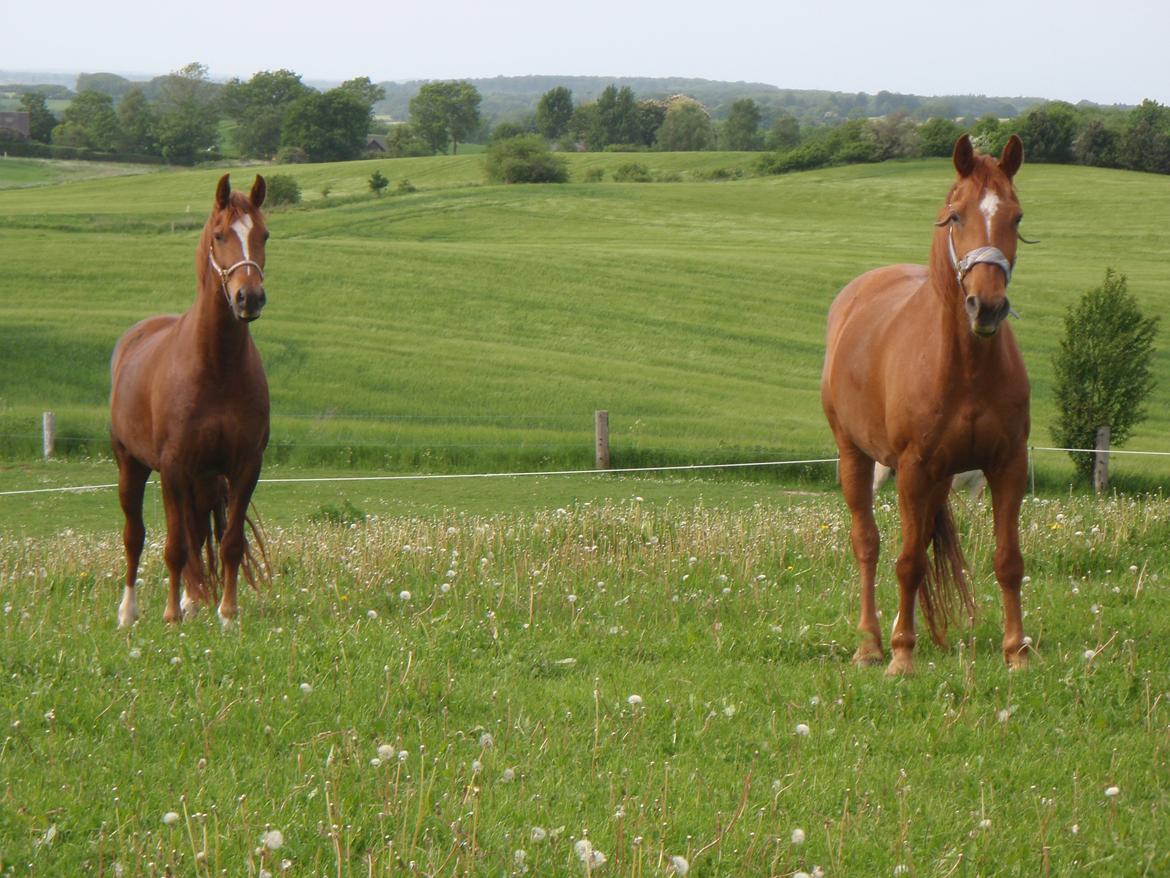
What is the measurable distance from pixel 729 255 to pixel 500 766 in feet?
155

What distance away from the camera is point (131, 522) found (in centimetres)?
947

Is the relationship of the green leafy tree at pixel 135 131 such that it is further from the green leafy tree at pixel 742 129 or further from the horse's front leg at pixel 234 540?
the horse's front leg at pixel 234 540

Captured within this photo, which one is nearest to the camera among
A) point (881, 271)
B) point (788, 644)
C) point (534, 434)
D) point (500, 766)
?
point (500, 766)

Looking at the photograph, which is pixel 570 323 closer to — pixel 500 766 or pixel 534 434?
pixel 534 434

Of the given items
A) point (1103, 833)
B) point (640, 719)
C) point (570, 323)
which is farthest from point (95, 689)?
point (570, 323)

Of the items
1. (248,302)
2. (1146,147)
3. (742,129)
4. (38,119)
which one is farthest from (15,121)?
(248,302)

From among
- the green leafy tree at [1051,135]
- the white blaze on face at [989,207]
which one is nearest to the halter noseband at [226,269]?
the white blaze on face at [989,207]

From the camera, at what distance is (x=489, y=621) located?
7.44 m

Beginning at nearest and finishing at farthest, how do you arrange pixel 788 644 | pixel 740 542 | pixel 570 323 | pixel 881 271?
pixel 788 644
pixel 881 271
pixel 740 542
pixel 570 323

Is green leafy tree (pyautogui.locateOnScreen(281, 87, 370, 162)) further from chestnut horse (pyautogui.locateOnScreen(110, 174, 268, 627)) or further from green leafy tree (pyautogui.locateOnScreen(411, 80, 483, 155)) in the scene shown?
chestnut horse (pyautogui.locateOnScreen(110, 174, 268, 627))

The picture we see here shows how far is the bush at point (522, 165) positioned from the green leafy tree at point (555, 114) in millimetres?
63281

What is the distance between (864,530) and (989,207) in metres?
2.39

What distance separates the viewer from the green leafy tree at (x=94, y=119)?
103 metres

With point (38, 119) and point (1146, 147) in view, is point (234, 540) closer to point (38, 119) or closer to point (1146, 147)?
point (1146, 147)
